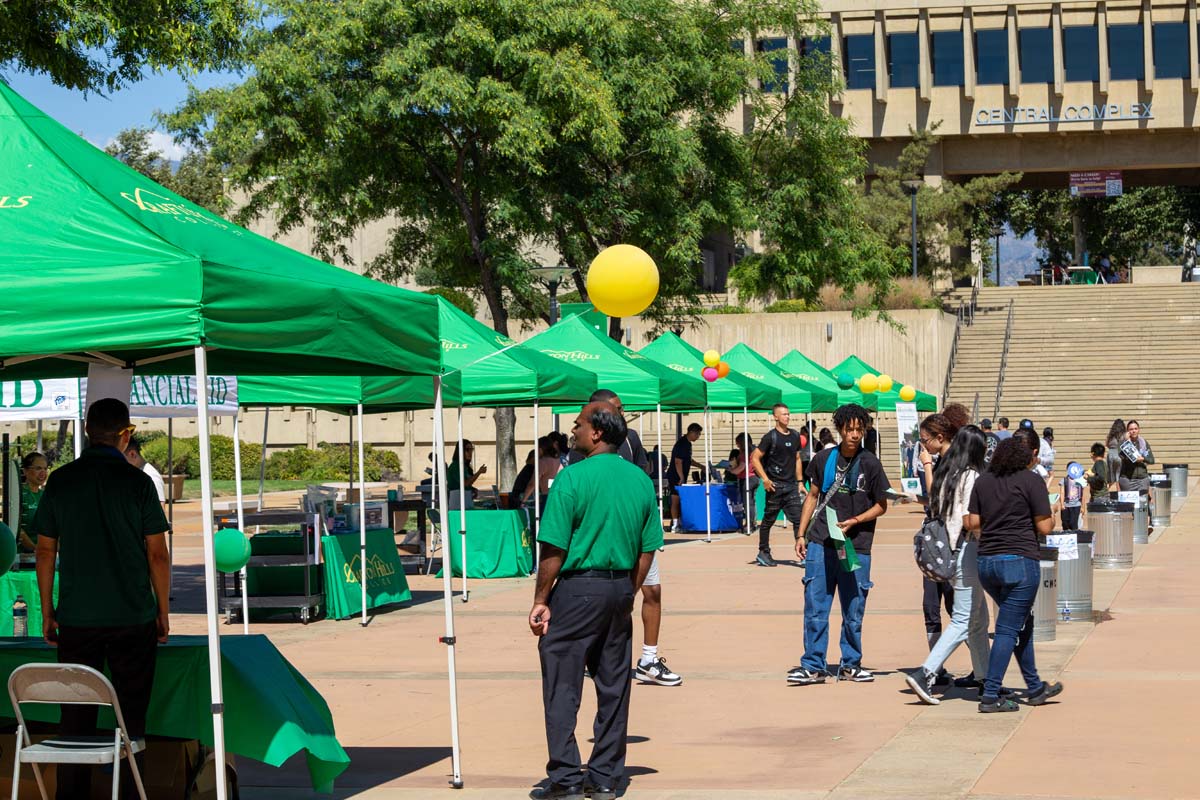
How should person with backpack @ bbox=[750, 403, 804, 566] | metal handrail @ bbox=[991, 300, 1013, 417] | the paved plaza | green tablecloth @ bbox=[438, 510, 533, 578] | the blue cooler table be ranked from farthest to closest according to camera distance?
metal handrail @ bbox=[991, 300, 1013, 417] → the blue cooler table → person with backpack @ bbox=[750, 403, 804, 566] → green tablecloth @ bbox=[438, 510, 533, 578] → the paved plaza

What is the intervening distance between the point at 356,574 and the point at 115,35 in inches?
232

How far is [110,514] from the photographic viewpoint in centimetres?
658

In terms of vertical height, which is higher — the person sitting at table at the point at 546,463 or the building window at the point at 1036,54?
the building window at the point at 1036,54

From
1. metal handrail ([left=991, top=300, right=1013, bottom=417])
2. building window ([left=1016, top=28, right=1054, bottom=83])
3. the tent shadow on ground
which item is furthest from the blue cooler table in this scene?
building window ([left=1016, top=28, right=1054, bottom=83])

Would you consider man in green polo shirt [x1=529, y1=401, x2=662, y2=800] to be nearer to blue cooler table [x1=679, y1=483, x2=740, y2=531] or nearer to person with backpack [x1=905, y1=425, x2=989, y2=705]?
person with backpack [x1=905, y1=425, x2=989, y2=705]

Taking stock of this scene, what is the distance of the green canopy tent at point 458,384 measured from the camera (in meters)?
15.7

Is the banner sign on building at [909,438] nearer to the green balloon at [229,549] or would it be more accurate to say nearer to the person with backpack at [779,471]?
the person with backpack at [779,471]

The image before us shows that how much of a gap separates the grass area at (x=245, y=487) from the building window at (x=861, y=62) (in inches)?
1285

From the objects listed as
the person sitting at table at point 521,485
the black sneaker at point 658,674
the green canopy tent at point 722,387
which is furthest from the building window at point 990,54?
the black sneaker at point 658,674

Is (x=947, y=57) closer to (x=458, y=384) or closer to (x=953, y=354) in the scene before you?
(x=953, y=354)

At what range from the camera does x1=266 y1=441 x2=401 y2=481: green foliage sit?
45.0 m

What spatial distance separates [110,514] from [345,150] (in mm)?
21304

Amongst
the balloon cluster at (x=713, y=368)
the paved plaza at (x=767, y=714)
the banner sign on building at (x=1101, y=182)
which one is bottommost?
Result: the paved plaza at (x=767, y=714)

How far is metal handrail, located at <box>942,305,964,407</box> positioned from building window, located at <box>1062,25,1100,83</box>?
1645cm
